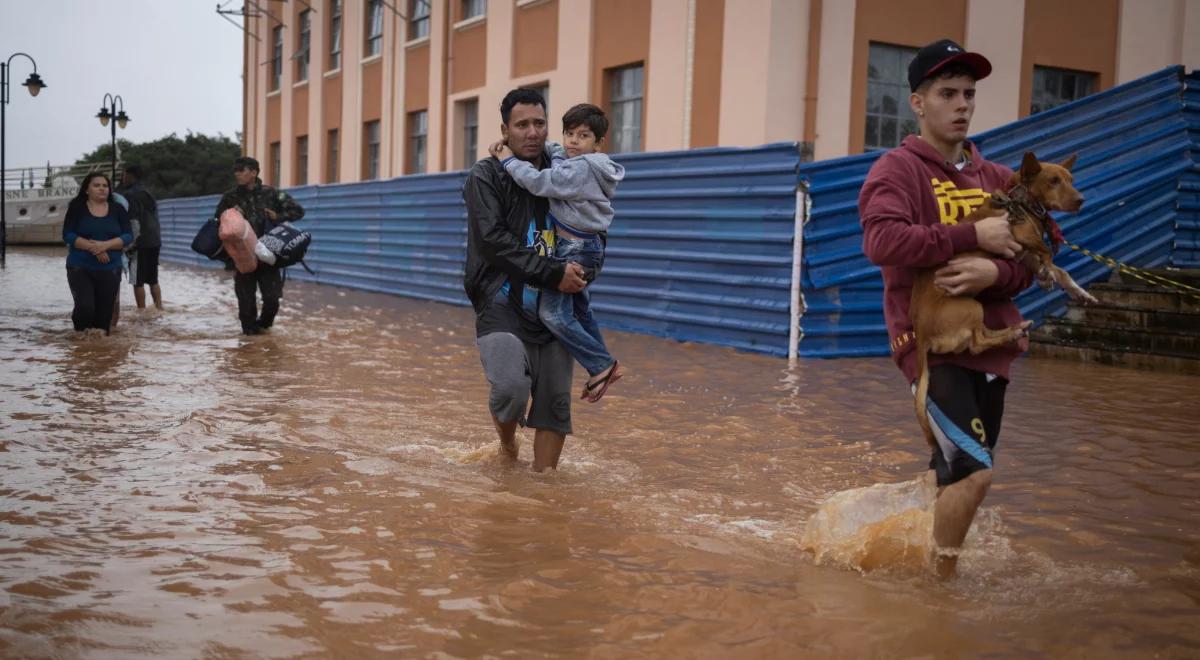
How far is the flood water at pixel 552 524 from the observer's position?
11.6 feet

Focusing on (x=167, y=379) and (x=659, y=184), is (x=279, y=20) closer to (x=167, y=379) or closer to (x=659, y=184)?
(x=659, y=184)

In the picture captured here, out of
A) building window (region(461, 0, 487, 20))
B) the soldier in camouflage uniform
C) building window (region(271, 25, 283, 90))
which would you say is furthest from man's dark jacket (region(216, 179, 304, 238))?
building window (region(271, 25, 283, 90))

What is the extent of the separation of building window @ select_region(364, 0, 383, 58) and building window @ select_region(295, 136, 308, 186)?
18.5 feet

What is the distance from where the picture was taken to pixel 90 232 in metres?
11.8

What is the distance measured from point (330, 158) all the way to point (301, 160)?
2765mm

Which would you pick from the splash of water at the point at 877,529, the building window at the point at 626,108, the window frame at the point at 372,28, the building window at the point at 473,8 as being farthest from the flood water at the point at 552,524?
the window frame at the point at 372,28

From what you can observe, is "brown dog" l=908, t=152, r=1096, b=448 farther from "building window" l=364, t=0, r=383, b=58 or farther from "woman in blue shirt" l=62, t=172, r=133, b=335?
"building window" l=364, t=0, r=383, b=58

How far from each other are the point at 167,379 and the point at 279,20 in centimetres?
2567

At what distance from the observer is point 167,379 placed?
9.11 metres

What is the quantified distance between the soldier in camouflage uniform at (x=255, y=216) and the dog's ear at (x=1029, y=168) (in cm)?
973

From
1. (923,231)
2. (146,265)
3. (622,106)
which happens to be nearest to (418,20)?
(622,106)

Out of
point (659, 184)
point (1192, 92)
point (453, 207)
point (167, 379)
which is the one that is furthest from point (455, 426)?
point (453, 207)

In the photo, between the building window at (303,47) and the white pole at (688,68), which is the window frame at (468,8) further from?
the building window at (303,47)

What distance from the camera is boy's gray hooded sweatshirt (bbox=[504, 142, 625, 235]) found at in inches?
206
